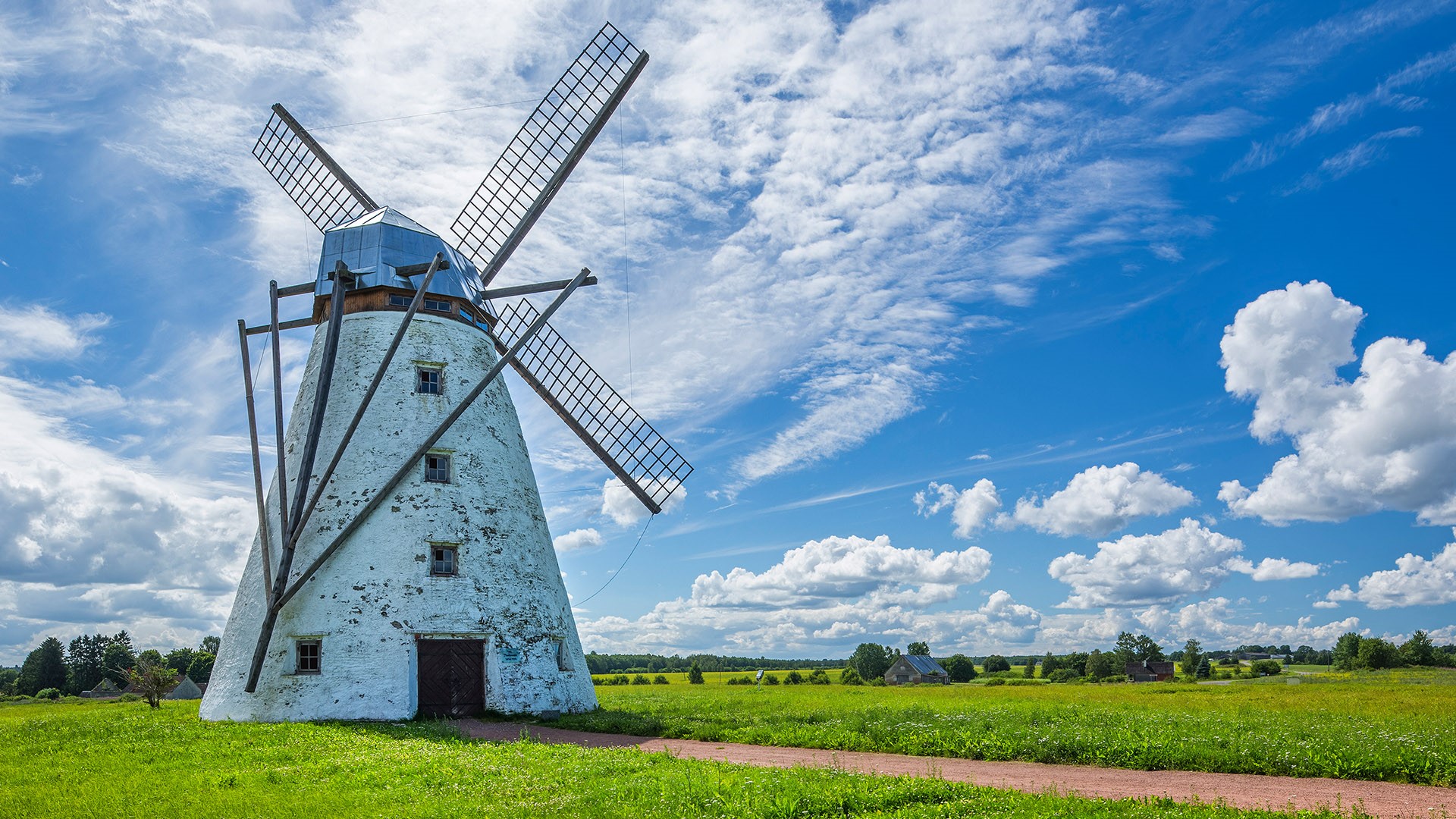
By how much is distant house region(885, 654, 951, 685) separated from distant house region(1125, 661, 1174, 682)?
16.1 meters

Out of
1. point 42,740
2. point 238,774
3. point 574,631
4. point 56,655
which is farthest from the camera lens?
point 56,655

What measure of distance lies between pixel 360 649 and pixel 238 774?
23.4 feet

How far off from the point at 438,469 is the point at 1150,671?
71016 mm

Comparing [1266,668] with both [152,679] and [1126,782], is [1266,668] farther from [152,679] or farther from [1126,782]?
[152,679]

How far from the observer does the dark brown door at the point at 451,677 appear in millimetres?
20453

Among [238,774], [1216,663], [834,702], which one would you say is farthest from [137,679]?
[1216,663]

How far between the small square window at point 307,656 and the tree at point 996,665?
9410 centimetres

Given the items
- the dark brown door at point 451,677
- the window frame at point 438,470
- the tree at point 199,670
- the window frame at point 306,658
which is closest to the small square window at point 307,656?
the window frame at point 306,658

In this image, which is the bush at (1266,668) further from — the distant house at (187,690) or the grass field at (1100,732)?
the distant house at (187,690)

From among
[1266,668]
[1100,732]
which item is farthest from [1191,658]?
[1100,732]

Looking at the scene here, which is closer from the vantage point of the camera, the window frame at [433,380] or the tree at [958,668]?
the window frame at [433,380]

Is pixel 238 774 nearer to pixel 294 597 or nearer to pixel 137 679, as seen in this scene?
pixel 294 597

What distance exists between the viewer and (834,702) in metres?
25.6

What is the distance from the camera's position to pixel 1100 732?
15.0 meters
